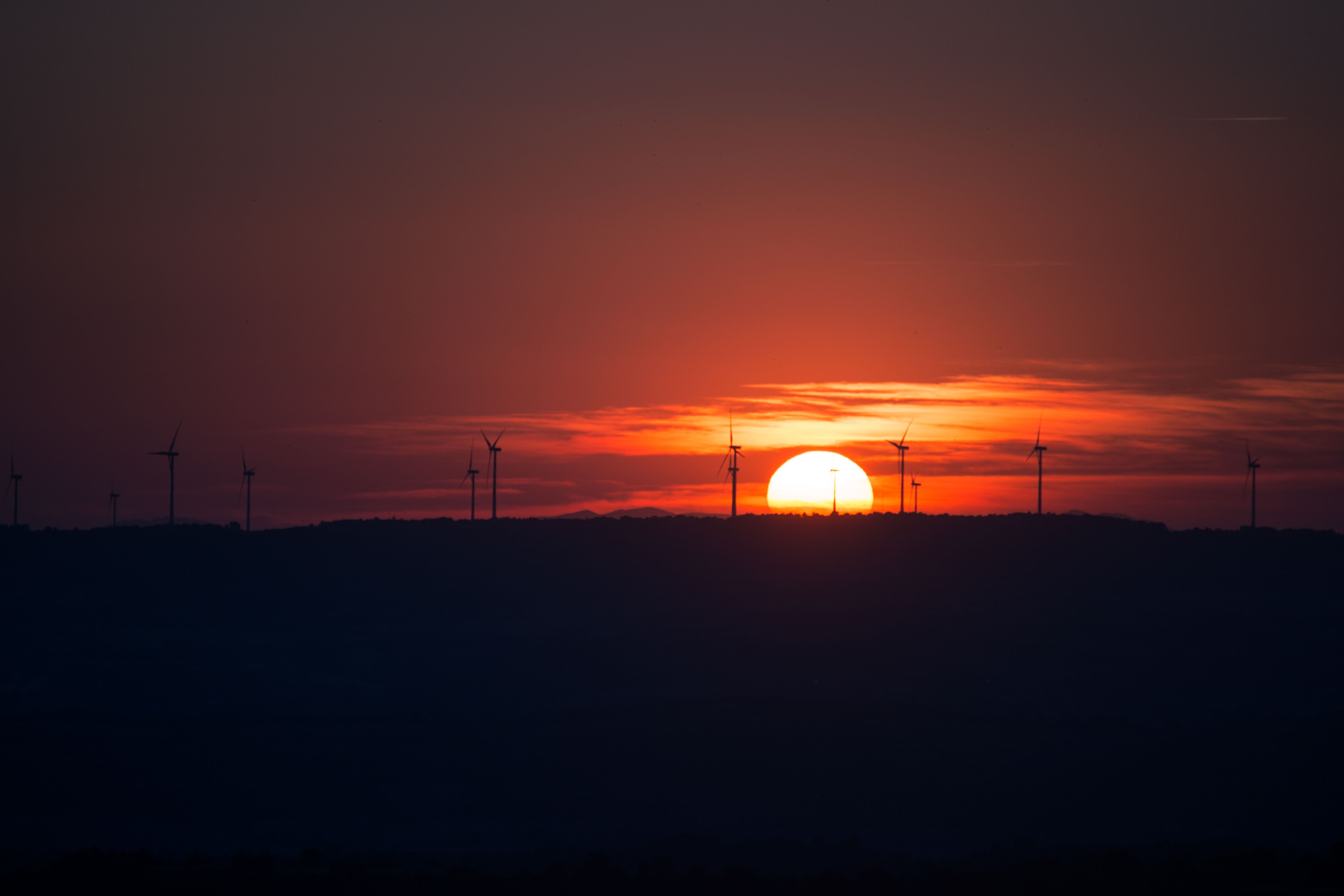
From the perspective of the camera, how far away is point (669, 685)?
9875cm

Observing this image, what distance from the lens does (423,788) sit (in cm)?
8225

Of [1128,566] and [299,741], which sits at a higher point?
[1128,566]

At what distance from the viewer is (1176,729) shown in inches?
3504

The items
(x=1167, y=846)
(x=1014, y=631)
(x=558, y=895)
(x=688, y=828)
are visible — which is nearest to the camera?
(x=558, y=895)

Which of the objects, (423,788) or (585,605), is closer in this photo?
(423,788)

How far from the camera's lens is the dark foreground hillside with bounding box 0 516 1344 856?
77.6m

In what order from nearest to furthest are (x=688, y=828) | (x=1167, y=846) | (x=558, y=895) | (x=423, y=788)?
1. (x=558, y=895)
2. (x=1167, y=846)
3. (x=688, y=828)
4. (x=423, y=788)

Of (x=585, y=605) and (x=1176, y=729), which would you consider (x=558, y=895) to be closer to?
(x=1176, y=729)

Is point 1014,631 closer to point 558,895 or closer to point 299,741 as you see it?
point 299,741

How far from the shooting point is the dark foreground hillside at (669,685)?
255ft

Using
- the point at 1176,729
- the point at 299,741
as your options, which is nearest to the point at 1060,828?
the point at 1176,729

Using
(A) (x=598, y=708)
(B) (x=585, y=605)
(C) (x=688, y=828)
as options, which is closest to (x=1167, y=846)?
(C) (x=688, y=828)

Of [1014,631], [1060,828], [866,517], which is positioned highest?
[866,517]

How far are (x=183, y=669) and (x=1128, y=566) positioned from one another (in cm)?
7761
